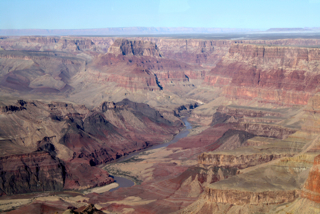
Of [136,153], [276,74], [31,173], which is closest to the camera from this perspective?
[31,173]

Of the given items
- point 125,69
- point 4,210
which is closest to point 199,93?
point 125,69

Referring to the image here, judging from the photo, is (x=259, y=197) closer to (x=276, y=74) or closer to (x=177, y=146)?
(x=177, y=146)

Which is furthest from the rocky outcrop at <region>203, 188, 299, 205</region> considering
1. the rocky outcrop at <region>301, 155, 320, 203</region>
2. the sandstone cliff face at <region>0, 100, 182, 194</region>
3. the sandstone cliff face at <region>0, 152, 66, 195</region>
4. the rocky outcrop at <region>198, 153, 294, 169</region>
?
the sandstone cliff face at <region>0, 152, 66, 195</region>

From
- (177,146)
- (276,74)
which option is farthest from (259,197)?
(276,74)

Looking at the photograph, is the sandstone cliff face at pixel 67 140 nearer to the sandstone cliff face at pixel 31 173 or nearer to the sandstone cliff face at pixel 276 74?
the sandstone cliff face at pixel 31 173

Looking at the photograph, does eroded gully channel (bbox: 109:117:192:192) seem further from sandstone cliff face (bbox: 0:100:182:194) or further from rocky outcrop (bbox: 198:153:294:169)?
rocky outcrop (bbox: 198:153:294:169)

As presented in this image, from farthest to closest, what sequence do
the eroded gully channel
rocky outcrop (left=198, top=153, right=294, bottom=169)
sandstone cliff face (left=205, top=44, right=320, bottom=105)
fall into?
sandstone cliff face (left=205, top=44, right=320, bottom=105), the eroded gully channel, rocky outcrop (left=198, top=153, right=294, bottom=169)
